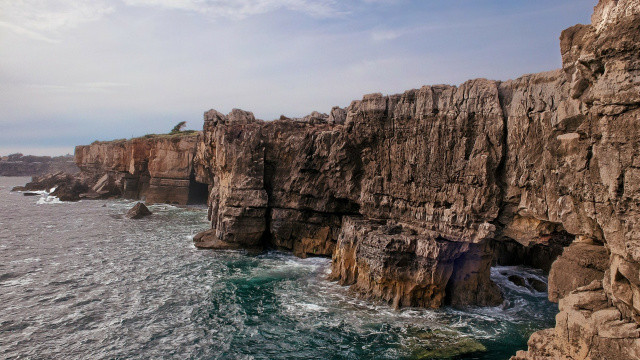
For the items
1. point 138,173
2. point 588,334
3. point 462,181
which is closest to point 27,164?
point 138,173

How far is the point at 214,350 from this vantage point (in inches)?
702

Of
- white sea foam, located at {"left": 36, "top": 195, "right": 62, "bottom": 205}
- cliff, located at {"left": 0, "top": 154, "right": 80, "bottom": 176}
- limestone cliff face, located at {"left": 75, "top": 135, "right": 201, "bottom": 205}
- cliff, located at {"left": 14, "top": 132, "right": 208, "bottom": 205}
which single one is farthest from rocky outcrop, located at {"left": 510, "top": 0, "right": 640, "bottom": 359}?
cliff, located at {"left": 0, "top": 154, "right": 80, "bottom": 176}

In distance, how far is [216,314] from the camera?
2172 centimetres

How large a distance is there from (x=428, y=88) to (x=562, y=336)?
52.8 feet

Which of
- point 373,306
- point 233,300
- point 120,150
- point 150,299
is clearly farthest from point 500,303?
point 120,150

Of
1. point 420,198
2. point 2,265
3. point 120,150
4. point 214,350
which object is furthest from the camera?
point 120,150

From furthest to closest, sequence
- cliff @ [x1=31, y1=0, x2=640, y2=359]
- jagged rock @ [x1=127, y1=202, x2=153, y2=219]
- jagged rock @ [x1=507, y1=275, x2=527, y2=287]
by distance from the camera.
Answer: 1. jagged rock @ [x1=127, y1=202, x2=153, y2=219]
2. jagged rock @ [x1=507, y1=275, x2=527, y2=287]
3. cliff @ [x1=31, y1=0, x2=640, y2=359]

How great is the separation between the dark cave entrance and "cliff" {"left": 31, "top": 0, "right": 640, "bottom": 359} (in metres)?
21.8

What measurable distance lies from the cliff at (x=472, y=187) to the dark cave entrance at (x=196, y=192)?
21.8m

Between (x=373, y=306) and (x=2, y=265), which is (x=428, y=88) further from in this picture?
(x=2, y=265)

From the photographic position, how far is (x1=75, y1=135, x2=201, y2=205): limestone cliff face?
6216 centimetres

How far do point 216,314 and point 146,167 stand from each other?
56320 millimetres

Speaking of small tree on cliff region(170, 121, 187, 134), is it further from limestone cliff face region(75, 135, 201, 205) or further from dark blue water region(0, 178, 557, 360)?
dark blue water region(0, 178, 557, 360)

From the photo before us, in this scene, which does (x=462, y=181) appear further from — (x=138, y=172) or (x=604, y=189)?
(x=138, y=172)
